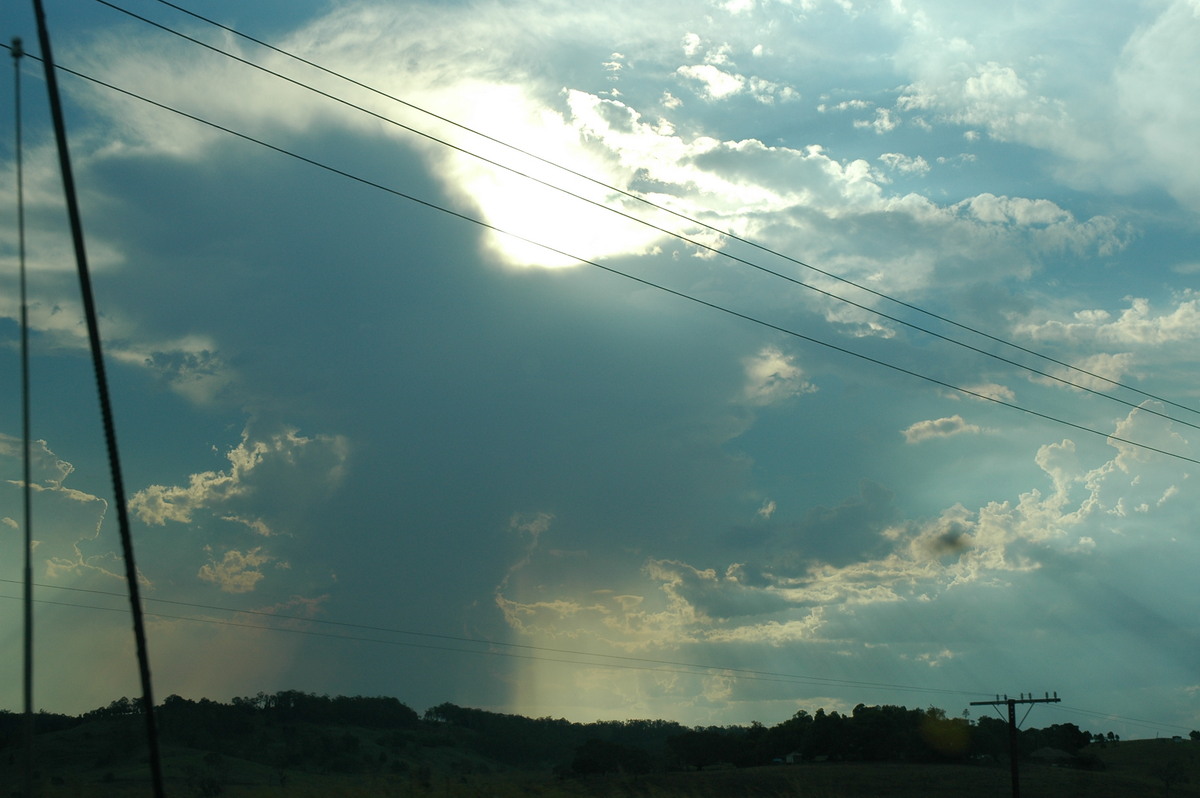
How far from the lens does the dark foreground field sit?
52.6 meters

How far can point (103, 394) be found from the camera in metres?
14.8

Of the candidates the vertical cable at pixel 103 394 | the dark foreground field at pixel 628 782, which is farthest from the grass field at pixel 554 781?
the vertical cable at pixel 103 394

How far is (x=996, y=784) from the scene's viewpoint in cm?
11500

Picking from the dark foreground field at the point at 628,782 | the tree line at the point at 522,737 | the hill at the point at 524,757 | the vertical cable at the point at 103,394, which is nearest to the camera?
the vertical cable at the point at 103,394

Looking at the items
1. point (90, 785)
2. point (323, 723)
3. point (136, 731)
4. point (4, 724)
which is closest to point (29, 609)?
point (90, 785)

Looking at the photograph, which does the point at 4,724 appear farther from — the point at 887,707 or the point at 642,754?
the point at 887,707

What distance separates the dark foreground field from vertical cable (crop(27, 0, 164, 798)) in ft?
113

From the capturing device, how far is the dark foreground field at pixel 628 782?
52.6 metres

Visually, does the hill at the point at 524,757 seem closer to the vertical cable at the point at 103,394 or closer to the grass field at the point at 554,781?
the grass field at the point at 554,781

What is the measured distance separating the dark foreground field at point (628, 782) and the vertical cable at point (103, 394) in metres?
34.4

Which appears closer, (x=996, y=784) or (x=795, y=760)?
(x=996, y=784)

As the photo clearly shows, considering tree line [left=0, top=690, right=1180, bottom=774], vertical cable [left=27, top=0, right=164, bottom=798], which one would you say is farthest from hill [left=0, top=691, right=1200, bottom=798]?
vertical cable [left=27, top=0, right=164, bottom=798]

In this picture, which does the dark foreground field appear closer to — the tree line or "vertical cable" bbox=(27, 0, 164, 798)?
the tree line

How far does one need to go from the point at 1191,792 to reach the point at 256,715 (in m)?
117
